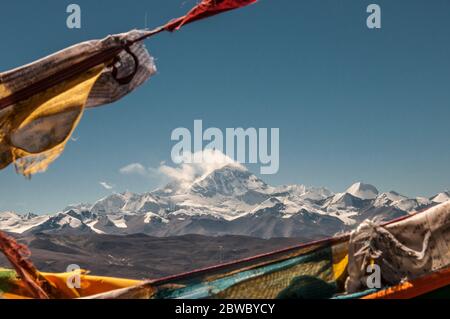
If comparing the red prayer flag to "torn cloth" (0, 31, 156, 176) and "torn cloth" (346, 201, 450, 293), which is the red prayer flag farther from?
"torn cloth" (346, 201, 450, 293)

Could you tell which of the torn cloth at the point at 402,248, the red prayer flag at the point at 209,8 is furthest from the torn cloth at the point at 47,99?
the torn cloth at the point at 402,248

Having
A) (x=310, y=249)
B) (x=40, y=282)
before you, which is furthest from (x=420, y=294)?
(x=40, y=282)

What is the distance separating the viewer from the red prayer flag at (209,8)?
11.1 meters

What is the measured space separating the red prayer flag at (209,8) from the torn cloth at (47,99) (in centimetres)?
105

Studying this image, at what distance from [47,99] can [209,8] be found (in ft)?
11.5

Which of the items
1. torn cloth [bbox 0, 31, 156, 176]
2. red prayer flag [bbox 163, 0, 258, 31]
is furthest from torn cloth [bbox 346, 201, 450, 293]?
torn cloth [bbox 0, 31, 156, 176]

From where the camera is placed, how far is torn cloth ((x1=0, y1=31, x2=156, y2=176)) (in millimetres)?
10695

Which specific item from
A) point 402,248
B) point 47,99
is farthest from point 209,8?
point 402,248

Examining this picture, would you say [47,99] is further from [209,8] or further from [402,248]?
[402,248]

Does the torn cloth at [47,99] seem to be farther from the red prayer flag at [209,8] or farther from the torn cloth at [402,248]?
the torn cloth at [402,248]

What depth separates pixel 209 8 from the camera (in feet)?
36.6

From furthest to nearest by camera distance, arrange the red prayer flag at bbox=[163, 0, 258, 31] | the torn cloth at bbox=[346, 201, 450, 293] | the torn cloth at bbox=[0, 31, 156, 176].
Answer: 1. the red prayer flag at bbox=[163, 0, 258, 31]
2. the torn cloth at bbox=[0, 31, 156, 176]
3. the torn cloth at bbox=[346, 201, 450, 293]

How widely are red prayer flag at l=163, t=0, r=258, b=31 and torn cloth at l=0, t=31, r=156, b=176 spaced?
1049 mm
